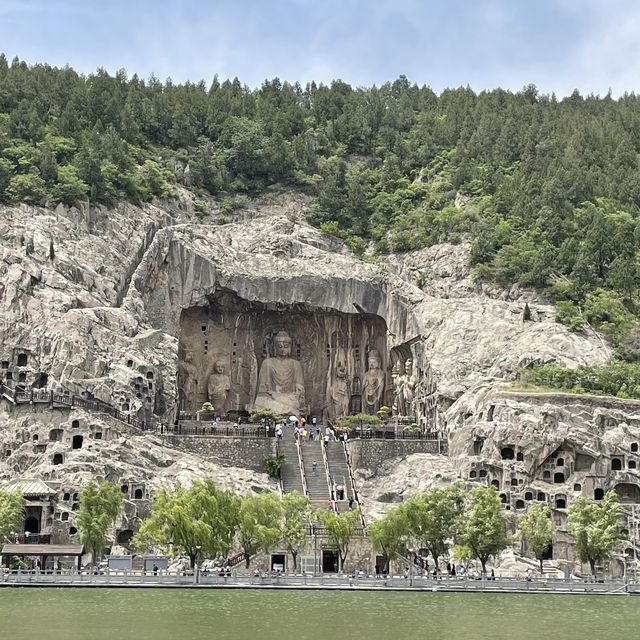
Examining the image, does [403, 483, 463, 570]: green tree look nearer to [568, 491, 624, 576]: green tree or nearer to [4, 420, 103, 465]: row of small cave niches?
[568, 491, 624, 576]: green tree

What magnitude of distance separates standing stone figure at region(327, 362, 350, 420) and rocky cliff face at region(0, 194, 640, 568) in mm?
4961

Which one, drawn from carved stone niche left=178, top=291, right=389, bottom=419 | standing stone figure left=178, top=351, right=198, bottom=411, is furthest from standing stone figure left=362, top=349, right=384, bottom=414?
standing stone figure left=178, top=351, right=198, bottom=411

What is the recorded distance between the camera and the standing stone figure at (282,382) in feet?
357

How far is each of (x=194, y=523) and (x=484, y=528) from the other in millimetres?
16574

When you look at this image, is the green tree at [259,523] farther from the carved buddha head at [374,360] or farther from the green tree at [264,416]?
the carved buddha head at [374,360]

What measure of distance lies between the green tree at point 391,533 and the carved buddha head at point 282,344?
1406 inches

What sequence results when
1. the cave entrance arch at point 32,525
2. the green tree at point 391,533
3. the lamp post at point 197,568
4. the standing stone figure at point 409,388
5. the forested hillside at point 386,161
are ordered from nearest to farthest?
the lamp post at point 197,568 → the green tree at point 391,533 → the cave entrance arch at point 32,525 → the standing stone figure at point 409,388 → the forested hillside at point 386,161

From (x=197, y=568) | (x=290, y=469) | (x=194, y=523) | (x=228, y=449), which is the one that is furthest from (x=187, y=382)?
(x=194, y=523)

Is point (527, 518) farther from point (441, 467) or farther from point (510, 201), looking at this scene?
point (510, 201)

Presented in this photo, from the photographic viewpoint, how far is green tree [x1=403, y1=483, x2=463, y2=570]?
250ft

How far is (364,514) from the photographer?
82625 millimetres

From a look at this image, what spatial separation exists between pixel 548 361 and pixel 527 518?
644 inches

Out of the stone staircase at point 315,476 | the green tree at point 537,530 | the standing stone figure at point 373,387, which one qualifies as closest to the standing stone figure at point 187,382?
the standing stone figure at point 373,387

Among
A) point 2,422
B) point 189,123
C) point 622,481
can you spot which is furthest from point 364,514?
point 189,123
